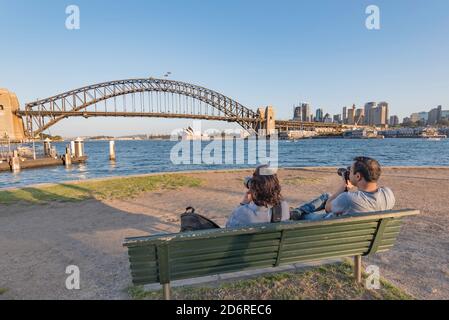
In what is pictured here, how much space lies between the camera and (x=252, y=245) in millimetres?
2262

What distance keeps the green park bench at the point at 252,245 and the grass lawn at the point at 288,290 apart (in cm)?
39

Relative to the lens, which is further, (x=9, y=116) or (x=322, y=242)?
(x=9, y=116)

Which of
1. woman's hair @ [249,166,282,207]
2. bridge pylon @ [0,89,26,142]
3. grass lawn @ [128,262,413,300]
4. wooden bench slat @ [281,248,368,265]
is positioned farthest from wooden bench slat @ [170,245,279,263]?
bridge pylon @ [0,89,26,142]

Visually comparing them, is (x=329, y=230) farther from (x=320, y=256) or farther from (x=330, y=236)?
(x=320, y=256)

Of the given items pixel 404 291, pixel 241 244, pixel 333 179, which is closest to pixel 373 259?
pixel 404 291

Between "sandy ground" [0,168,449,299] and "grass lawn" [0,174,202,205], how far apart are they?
25.1 inches

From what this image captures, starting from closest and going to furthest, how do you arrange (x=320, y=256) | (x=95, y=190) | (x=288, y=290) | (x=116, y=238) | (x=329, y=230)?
1. (x=329, y=230)
2. (x=320, y=256)
3. (x=288, y=290)
4. (x=116, y=238)
5. (x=95, y=190)

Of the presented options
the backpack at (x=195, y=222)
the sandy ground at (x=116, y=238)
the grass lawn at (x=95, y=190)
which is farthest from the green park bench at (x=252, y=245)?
the grass lawn at (x=95, y=190)

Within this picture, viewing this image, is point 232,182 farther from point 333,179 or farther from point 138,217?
point 138,217

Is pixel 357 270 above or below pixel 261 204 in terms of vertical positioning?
below

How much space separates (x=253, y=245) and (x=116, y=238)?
3145 millimetres

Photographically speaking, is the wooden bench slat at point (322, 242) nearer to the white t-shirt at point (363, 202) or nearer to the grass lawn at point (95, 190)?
the white t-shirt at point (363, 202)

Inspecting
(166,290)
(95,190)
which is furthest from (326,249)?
(95,190)

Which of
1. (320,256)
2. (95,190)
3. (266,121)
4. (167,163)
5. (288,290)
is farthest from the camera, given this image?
(266,121)
